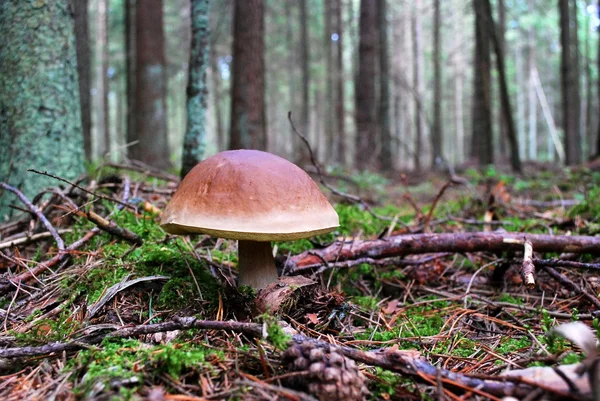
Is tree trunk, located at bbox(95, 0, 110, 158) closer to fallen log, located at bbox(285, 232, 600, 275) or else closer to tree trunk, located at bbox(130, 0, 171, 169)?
tree trunk, located at bbox(130, 0, 171, 169)

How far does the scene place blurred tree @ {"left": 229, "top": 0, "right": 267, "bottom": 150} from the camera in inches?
249

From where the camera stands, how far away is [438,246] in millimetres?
2639

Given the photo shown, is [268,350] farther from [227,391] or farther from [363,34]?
[363,34]

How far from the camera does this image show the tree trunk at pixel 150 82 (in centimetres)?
775

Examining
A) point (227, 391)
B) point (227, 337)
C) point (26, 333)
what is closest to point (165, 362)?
point (227, 391)

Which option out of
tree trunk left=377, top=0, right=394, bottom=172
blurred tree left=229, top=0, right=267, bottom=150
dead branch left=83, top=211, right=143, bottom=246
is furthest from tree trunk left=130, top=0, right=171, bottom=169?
tree trunk left=377, top=0, right=394, bottom=172

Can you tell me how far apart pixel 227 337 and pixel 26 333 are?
88 cm

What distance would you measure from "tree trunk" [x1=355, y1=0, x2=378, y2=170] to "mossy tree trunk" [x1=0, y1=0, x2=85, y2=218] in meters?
8.44

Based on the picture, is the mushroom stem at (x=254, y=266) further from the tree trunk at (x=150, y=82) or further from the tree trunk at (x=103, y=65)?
the tree trunk at (x=103, y=65)

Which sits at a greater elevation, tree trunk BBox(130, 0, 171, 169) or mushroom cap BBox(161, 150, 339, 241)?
tree trunk BBox(130, 0, 171, 169)

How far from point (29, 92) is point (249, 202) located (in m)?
2.46

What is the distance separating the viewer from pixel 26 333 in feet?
5.59

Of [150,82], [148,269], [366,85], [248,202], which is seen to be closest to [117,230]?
[148,269]

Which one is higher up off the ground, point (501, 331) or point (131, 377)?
point (131, 377)
